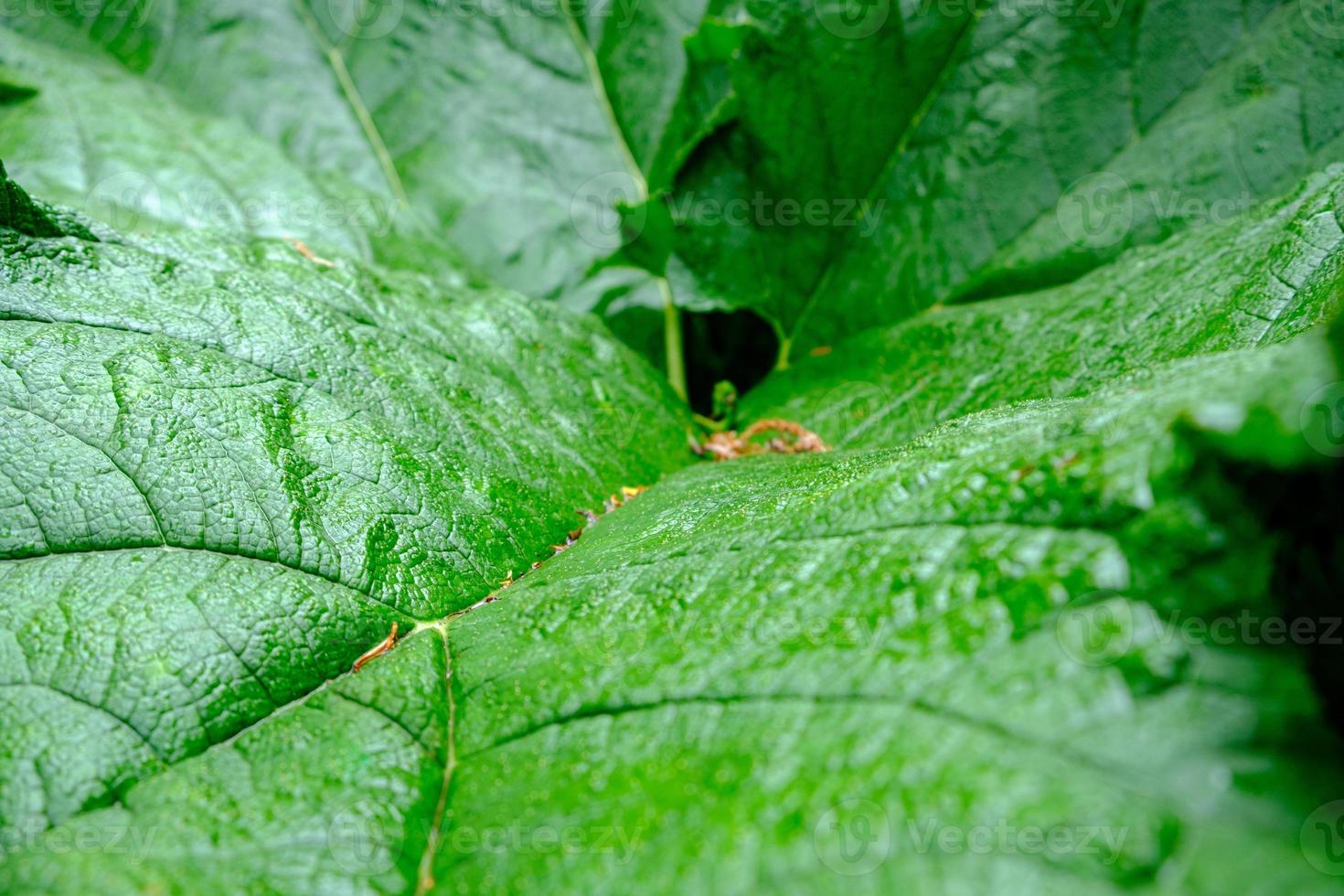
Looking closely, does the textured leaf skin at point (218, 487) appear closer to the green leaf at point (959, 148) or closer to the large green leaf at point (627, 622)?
the large green leaf at point (627, 622)

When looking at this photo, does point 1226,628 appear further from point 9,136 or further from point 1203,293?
point 9,136

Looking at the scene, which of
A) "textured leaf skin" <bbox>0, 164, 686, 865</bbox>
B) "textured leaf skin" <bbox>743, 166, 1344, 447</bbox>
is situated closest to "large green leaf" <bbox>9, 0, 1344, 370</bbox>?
"textured leaf skin" <bbox>743, 166, 1344, 447</bbox>

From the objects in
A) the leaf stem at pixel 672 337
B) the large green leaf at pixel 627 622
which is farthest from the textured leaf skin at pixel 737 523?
the leaf stem at pixel 672 337

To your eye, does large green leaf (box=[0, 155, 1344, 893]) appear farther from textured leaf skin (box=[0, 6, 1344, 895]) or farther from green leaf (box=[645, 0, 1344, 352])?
green leaf (box=[645, 0, 1344, 352])

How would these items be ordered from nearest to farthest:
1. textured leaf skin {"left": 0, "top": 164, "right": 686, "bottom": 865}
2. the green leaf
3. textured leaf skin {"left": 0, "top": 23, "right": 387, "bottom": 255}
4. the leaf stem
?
textured leaf skin {"left": 0, "top": 164, "right": 686, "bottom": 865} → the green leaf → textured leaf skin {"left": 0, "top": 23, "right": 387, "bottom": 255} → the leaf stem

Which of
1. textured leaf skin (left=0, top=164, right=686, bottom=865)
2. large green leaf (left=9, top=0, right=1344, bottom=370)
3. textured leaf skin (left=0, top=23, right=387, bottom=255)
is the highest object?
large green leaf (left=9, top=0, right=1344, bottom=370)

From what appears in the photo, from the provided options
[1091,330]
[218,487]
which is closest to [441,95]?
[218,487]

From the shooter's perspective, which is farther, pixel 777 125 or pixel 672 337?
pixel 672 337

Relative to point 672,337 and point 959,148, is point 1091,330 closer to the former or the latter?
point 959,148

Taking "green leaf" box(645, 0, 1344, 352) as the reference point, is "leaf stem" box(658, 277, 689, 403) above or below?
below
